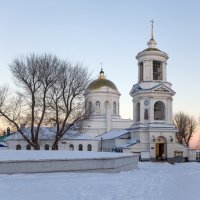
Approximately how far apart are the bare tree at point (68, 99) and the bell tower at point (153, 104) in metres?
17.6

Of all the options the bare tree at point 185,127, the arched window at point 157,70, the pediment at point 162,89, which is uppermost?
the arched window at point 157,70

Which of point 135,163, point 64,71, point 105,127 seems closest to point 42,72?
point 64,71

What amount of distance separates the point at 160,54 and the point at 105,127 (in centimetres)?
2309

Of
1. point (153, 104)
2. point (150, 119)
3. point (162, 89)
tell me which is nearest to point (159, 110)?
point (153, 104)

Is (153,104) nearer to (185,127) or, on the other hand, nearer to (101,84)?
(101,84)

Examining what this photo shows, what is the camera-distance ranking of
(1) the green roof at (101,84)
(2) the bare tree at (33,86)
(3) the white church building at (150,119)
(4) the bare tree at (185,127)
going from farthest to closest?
(4) the bare tree at (185,127)
(1) the green roof at (101,84)
(3) the white church building at (150,119)
(2) the bare tree at (33,86)

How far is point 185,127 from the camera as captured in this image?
86.6 meters

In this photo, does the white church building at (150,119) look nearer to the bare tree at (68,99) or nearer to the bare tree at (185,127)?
the bare tree at (68,99)

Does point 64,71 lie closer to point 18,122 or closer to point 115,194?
point 18,122

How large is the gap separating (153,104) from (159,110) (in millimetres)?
2778

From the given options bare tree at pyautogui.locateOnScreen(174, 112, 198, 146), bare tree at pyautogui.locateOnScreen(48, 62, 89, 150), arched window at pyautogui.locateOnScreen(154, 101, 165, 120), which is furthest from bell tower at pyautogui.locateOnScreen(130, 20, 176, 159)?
bare tree at pyautogui.locateOnScreen(174, 112, 198, 146)

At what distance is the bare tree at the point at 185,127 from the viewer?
84.7 meters

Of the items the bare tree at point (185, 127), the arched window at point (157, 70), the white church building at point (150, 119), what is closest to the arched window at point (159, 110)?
the white church building at point (150, 119)

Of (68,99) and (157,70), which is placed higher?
(157,70)
